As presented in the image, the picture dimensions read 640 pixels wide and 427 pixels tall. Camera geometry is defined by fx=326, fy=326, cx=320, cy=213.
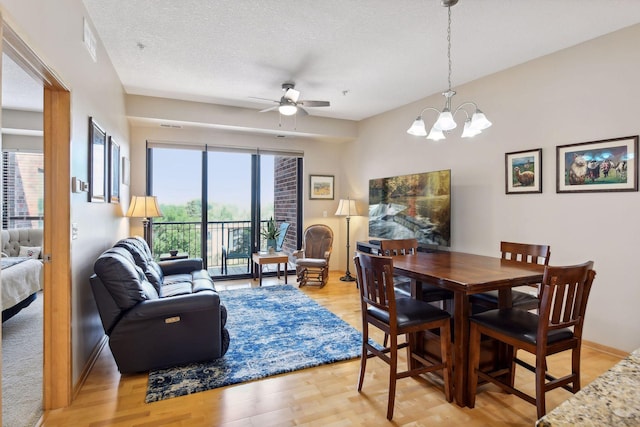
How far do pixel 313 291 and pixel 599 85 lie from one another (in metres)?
4.07

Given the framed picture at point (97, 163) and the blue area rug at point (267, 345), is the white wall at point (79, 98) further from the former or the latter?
the blue area rug at point (267, 345)

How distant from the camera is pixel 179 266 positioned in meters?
4.15

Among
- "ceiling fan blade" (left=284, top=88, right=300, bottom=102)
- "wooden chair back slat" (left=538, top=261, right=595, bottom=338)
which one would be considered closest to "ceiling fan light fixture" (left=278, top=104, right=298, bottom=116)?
"ceiling fan blade" (left=284, top=88, right=300, bottom=102)

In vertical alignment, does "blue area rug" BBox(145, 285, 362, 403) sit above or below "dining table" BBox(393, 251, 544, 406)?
below

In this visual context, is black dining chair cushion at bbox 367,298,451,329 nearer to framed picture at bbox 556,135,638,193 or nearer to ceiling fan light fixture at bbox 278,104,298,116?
framed picture at bbox 556,135,638,193

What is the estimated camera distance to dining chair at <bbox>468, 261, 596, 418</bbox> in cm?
176

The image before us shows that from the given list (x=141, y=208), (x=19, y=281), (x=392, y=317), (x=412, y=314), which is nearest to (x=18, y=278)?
(x=19, y=281)

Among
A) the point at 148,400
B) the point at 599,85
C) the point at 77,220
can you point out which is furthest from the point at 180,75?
the point at 599,85

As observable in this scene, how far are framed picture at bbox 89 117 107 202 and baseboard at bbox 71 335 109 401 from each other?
50.9 inches

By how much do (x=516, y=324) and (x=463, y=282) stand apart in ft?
1.43

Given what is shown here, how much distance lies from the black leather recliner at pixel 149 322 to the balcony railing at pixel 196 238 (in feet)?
9.66

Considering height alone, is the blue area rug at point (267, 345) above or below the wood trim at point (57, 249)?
below

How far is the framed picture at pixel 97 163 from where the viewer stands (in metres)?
2.65

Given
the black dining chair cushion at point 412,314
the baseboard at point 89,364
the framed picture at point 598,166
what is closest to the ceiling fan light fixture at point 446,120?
the black dining chair cushion at point 412,314
